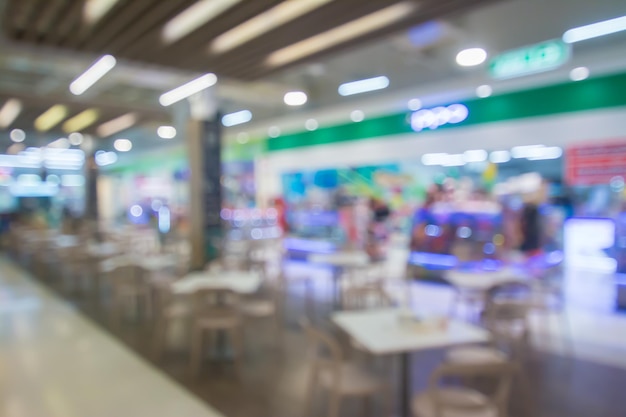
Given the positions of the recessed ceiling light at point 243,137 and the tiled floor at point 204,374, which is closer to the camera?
the tiled floor at point 204,374

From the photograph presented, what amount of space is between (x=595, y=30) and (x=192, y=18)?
16.1 ft

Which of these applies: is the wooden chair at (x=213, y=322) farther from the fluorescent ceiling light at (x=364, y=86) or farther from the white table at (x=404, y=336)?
the fluorescent ceiling light at (x=364, y=86)

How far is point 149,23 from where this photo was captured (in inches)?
153

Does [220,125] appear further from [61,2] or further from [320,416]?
[320,416]

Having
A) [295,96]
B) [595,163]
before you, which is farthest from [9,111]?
[595,163]

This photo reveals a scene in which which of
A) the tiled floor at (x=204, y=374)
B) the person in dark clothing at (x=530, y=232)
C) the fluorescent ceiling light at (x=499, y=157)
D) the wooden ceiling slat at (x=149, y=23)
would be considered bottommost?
the tiled floor at (x=204, y=374)

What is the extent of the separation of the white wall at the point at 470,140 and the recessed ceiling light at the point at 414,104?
22.7 inches

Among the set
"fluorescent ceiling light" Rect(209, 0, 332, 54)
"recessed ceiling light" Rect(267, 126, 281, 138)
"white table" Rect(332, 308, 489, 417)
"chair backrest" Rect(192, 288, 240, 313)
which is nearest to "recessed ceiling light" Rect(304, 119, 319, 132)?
"recessed ceiling light" Rect(267, 126, 281, 138)

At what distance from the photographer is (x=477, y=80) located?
294 inches

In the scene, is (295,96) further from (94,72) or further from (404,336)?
(404,336)

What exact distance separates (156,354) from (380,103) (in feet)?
21.7

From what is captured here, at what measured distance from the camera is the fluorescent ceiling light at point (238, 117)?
10.6m

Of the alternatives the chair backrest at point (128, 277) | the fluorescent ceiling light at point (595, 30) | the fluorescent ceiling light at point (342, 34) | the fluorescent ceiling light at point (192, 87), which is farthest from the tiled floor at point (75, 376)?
the fluorescent ceiling light at point (595, 30)

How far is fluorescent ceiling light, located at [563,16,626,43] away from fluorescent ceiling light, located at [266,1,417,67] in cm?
325
